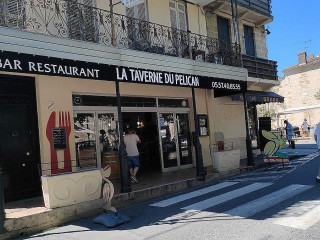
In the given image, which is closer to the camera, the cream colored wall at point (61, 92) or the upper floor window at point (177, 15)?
the cream colored wall at point (61, 92)

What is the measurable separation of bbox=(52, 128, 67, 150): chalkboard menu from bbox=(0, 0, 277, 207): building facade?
0.03m

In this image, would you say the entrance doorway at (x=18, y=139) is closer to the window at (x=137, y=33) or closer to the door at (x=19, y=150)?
the door at (x=19, y=150)

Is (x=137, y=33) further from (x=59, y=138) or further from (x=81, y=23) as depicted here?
(x=59, y=138)

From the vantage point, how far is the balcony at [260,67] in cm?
1496

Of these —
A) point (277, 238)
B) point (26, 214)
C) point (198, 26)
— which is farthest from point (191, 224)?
point (198, 26)

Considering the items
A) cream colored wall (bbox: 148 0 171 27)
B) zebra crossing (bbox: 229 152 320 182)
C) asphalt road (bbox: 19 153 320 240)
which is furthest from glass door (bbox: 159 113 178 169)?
cream colored wall (bbox: 148 0 171 27)

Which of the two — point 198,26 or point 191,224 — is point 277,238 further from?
point 198,26

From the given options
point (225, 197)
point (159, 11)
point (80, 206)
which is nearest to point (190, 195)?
point (225, 197)

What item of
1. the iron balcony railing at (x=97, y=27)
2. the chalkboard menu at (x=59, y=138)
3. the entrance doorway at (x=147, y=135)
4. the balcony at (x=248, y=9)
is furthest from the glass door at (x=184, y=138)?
the chalkboard menu at (x=59, y=138)

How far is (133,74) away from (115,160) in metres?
3.17

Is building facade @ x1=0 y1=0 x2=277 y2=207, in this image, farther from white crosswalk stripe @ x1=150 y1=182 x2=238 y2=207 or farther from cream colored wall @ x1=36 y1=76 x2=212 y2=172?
white crosswalk stripe @ x1=150 y1=182 x2=238 y2=207

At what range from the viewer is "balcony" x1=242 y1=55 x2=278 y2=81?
15.0 m

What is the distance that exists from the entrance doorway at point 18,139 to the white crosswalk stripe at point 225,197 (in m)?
3.78

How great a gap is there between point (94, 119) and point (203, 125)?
494 centimetres
